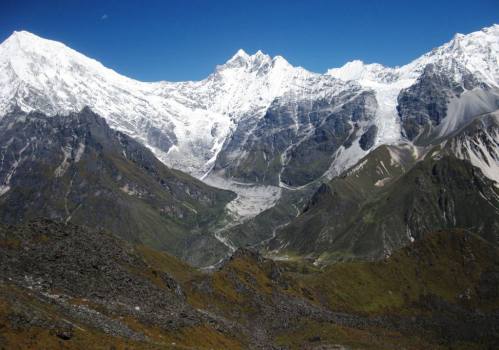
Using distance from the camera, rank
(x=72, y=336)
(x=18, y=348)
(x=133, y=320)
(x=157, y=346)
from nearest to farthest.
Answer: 1. (x=18, y=348)
2. (x=72, y=336)
3. (x=157, y=346)
4. (x=133, y=320)

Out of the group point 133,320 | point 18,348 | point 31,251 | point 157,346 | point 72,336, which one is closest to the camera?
point 18,348

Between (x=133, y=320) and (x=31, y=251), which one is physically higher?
(x=31, y=251)

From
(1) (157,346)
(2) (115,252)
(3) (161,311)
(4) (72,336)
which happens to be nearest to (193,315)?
(3) (161,311)

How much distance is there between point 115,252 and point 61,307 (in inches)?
1951

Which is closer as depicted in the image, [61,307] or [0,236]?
[61,307]

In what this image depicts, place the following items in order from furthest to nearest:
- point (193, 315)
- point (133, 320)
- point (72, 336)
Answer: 1. point (193, 315)
2. point (133, 320)
3. point (72, 336)

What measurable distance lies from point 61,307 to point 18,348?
29352 millimetres

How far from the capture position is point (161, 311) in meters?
178

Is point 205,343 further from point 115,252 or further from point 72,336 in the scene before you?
point 72,336

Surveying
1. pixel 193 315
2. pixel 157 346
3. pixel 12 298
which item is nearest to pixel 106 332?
pixel 157 346

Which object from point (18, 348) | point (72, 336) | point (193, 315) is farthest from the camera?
point (193, 315)

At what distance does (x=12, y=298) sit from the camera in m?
132

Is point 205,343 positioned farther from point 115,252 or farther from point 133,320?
point 115,252

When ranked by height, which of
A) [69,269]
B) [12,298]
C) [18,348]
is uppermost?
[69,269]
